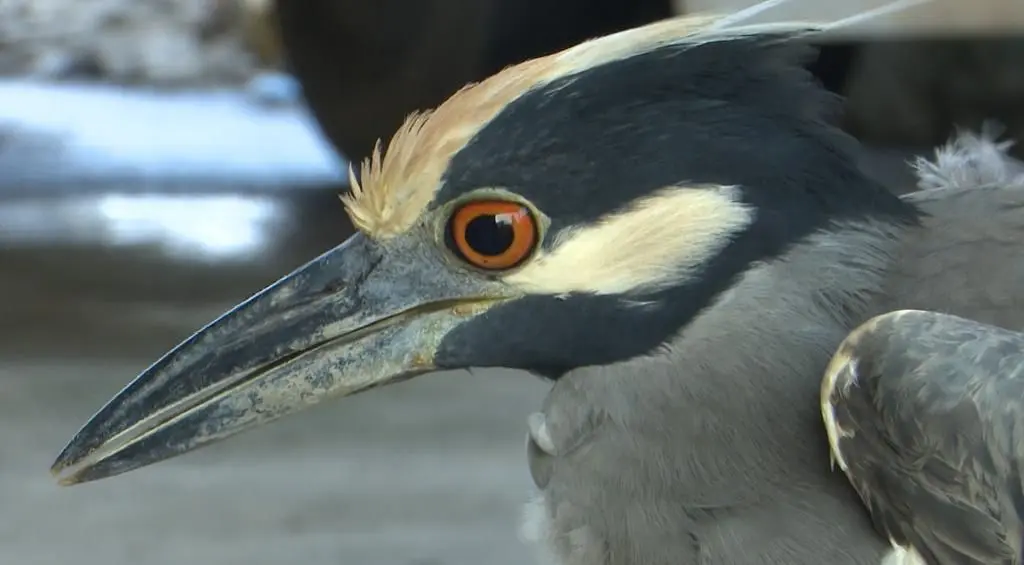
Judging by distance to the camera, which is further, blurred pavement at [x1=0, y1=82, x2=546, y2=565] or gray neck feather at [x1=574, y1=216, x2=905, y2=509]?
blurred pavement at [x1=0, y1=82, x2=546, y2=565]

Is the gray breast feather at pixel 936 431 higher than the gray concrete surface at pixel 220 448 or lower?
lower

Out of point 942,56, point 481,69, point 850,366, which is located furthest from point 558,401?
point 942,56

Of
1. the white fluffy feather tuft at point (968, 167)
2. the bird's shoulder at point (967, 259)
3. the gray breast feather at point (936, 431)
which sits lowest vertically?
the gray breast feather at point (936, 431)

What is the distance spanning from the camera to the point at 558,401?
0.75 metres

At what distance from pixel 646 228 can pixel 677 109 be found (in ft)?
0.23

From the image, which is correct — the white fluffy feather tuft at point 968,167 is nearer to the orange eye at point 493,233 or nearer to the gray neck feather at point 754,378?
the gray neck feather at point 754,378

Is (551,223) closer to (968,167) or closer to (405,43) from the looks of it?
(968,167)

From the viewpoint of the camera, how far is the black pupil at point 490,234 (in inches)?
26.6

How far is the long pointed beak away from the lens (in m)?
0.72

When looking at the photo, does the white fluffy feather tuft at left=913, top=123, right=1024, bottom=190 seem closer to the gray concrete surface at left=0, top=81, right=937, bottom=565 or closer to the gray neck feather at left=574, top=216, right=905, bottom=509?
the gray neck feather at left=574, top=216, right=905, bottom=509

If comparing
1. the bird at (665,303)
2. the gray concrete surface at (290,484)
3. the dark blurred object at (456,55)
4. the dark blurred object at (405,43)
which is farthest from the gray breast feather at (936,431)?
the dark blurred object at (405,43)

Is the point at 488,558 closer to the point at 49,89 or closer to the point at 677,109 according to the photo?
the point at 677,109

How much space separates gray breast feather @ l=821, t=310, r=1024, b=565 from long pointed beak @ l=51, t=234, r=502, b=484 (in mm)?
216

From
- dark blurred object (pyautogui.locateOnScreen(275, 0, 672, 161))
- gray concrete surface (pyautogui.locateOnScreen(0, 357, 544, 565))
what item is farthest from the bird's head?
dark blurred object (pyautogui.locateOnScreen(275, 0, 672, 161))
